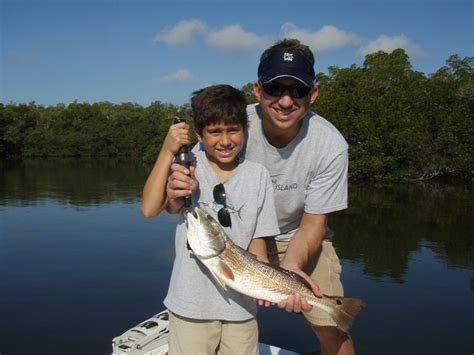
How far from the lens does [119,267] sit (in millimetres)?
21953

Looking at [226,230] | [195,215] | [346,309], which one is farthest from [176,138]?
[346,309]

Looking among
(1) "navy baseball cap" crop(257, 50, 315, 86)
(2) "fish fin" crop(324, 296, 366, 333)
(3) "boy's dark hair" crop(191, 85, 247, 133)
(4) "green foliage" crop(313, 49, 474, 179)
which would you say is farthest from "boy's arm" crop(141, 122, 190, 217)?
(4) "green foliage" crop(313, 49, 474, 179)

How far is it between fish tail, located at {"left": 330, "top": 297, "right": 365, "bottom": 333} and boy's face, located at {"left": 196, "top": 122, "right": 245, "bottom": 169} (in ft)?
5.09

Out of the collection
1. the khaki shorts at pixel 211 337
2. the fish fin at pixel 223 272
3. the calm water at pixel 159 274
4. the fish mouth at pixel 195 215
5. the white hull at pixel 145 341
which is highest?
the fish mouth at pixel 195 215

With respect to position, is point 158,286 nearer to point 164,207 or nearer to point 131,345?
point 131,345

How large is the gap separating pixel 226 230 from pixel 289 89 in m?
1.36

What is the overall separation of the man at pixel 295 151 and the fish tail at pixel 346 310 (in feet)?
1.21

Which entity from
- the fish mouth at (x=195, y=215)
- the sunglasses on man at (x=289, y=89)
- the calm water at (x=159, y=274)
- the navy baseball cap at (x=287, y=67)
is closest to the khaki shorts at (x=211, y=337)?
the fish mouth at (x=195, y=215)

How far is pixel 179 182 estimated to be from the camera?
10.8 feet

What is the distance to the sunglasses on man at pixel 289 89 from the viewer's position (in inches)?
157

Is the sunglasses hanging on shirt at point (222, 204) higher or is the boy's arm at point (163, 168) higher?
the boy's arm at point (163, 168)

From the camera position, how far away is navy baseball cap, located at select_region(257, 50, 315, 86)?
3.95m

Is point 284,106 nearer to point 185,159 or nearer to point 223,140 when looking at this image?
point 223,140

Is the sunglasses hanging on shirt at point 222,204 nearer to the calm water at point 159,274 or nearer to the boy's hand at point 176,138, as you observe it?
the boy's hand at point 176,138
